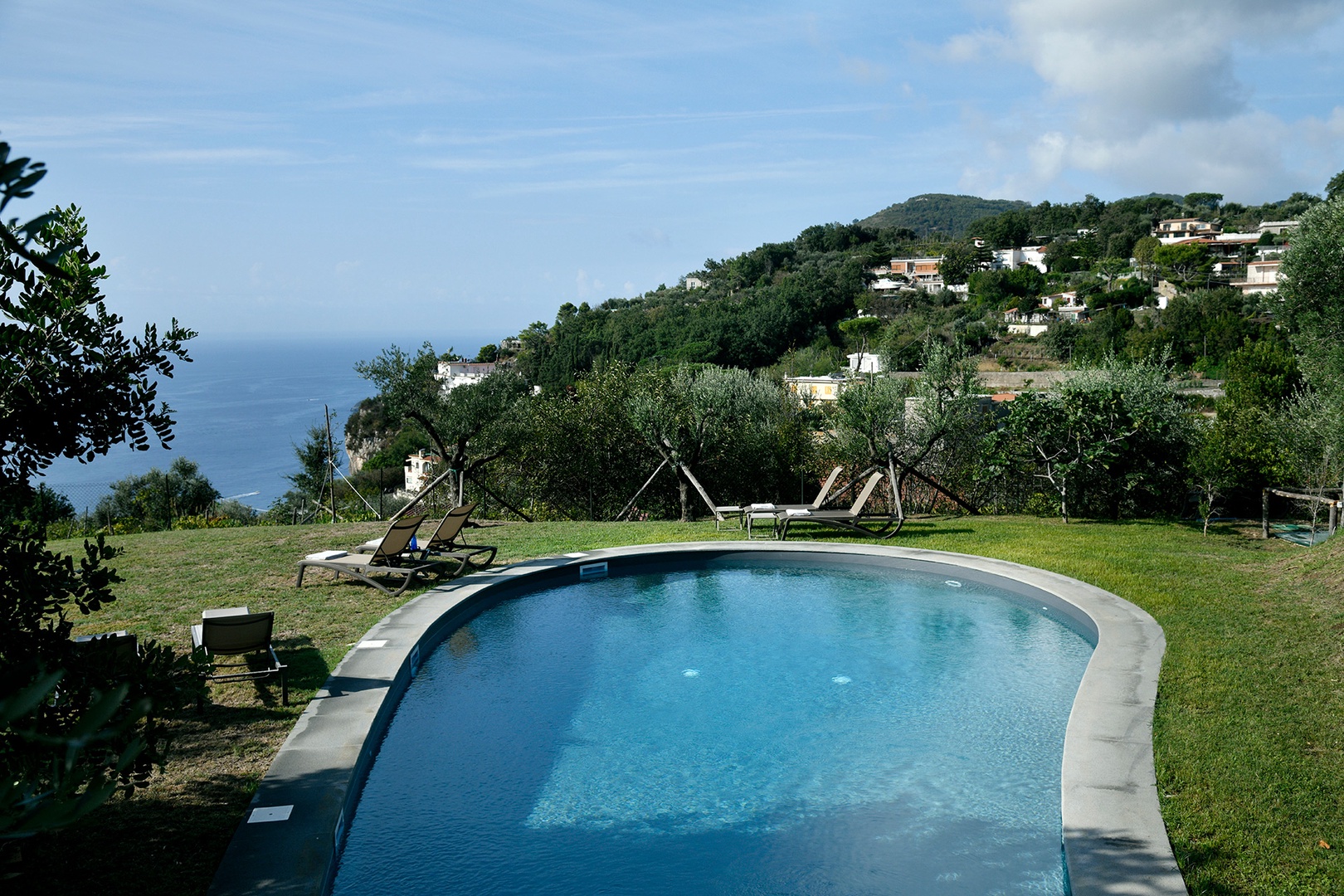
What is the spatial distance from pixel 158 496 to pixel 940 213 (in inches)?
7374

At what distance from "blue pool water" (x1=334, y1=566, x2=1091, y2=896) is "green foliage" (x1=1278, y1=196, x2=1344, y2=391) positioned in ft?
20.4

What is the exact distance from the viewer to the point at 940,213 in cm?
18938

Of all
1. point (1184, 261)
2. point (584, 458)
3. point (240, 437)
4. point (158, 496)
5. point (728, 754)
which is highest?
point (1184, 261)

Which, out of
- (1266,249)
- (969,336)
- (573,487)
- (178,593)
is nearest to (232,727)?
(178,593)

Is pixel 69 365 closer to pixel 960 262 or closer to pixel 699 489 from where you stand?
pixel 699 489

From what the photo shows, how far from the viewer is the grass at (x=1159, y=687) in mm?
4707

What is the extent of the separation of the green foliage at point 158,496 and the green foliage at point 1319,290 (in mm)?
22362

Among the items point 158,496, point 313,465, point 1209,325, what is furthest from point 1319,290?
point 1209,325

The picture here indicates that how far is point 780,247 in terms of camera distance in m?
120

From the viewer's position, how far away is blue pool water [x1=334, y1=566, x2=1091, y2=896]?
5.50 metres

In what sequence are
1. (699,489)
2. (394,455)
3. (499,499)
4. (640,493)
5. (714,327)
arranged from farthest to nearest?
(714,327)
(394,455)
(499,499)
(640,493)
(699,489)

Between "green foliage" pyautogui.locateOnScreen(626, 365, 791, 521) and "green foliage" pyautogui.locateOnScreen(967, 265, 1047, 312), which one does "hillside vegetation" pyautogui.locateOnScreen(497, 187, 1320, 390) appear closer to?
"green foliage" pyautogui.locateOnScreen(967, 265, 1047, 312)

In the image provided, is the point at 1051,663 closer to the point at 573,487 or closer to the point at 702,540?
the point at 702,540

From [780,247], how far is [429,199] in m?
86.7
